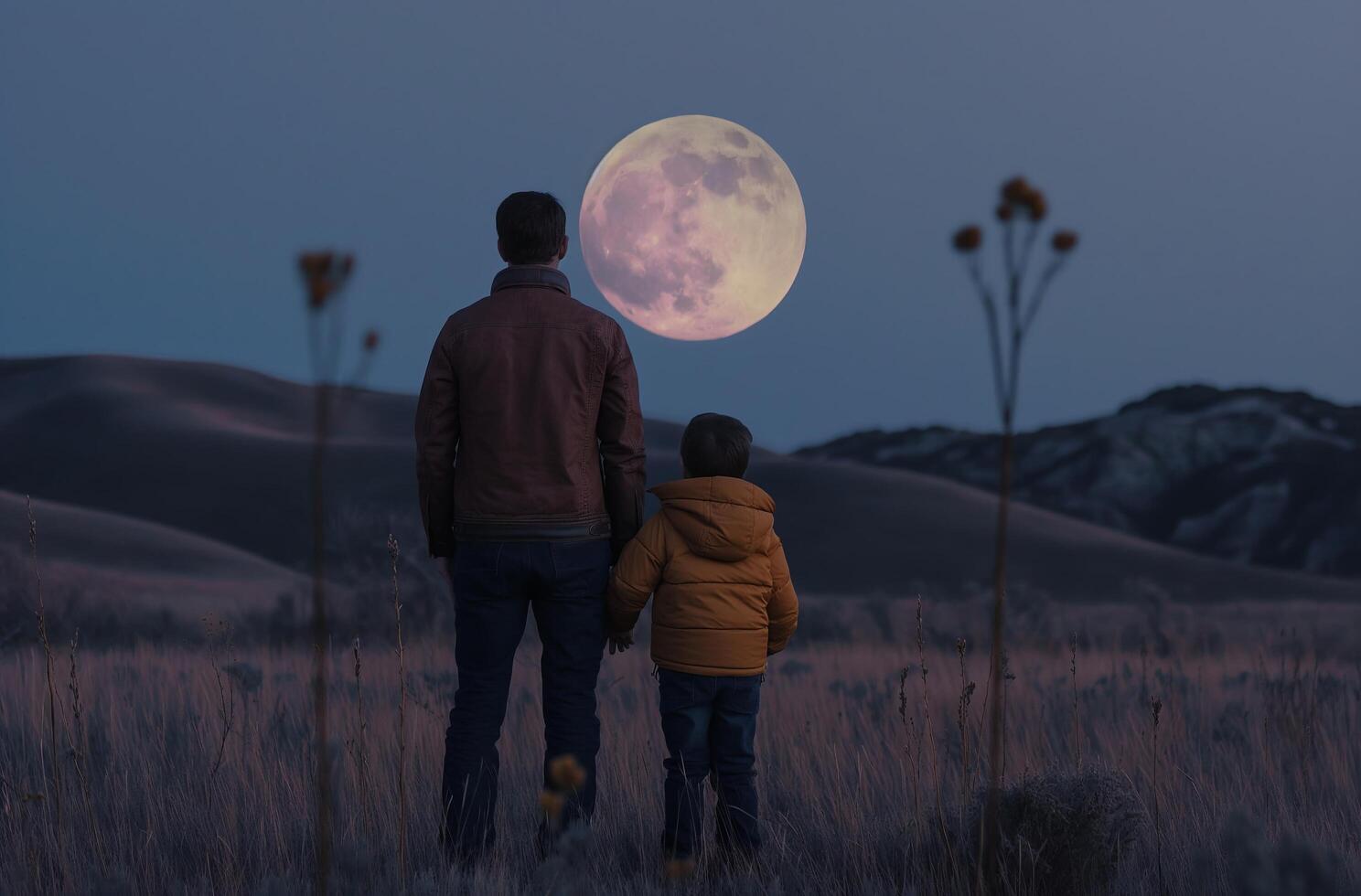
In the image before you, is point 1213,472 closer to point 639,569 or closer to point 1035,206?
point 639,569

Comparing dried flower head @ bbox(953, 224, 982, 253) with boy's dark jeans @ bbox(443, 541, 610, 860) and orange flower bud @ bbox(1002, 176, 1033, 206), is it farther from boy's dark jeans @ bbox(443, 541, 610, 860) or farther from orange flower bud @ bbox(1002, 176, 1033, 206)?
boy's dark jeans @ bbox(443, 541, 610, 860)

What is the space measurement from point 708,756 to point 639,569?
667 millimetres

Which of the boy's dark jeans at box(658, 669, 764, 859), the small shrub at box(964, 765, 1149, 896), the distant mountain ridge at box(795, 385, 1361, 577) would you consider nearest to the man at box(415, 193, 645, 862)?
the boy's dark jeans at box(658, 669, 764, 859)

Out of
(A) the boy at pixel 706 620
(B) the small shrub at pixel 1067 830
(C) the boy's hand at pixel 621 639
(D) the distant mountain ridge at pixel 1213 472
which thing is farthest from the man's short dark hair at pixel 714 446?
(D) the distant mountain ridge at pixel 1213 472

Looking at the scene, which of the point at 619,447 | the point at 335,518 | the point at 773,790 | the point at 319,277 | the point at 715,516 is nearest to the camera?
the point at 319,277

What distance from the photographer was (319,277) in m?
1.75

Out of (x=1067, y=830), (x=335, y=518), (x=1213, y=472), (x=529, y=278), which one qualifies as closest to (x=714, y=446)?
(x=529, y=278)

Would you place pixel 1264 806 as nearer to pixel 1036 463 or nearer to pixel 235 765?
pixel 235 765

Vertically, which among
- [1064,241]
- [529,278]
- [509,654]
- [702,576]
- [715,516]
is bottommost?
[509,654]

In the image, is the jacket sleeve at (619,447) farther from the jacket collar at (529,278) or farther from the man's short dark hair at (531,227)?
the man's short dark hair at (531,227)

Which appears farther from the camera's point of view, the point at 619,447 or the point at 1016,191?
the point at 619,447

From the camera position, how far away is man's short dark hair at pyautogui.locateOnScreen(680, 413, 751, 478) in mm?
4148

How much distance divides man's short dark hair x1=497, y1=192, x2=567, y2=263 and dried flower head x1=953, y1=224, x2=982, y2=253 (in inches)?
96.3

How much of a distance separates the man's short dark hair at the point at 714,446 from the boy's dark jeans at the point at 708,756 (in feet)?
2.25
